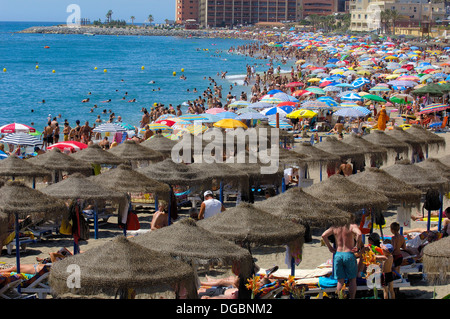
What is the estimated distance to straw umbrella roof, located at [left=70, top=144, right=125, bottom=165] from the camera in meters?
14.8

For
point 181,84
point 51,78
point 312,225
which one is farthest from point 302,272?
point 51,78

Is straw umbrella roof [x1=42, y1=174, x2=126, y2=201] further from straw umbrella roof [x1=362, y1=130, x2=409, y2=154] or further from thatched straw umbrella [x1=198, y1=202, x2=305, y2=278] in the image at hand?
straw umbrella roof [x1=362, y1=130, x2=409, y2=154]

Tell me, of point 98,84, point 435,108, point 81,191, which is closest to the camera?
point 81,191

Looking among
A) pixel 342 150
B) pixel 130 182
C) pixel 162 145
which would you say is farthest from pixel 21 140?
pixel 342 150

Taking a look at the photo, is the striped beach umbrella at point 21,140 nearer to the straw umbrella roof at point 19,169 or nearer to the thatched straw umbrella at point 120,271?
the straw umbrella roof at point 19,169

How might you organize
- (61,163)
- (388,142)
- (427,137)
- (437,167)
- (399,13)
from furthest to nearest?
(399,13) < (427,137) < (388,142) < (61,163) < (437,167)

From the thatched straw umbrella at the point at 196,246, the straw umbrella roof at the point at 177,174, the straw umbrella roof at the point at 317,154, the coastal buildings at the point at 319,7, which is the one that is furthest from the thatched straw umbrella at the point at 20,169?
the coastal buildings at the point at 319,7

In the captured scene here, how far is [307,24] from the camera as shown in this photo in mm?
173500

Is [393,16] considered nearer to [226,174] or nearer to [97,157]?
[97,157]

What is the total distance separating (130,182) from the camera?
11.9 m

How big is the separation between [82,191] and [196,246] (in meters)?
3.96

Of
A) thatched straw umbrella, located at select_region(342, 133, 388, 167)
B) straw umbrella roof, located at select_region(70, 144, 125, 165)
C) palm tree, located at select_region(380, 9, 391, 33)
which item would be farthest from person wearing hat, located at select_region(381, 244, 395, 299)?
palm tree, located at select_region(380, 9, 391, 33)

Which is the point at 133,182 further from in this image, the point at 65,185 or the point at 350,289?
the point at 350,289

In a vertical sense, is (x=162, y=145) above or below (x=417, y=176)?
below
